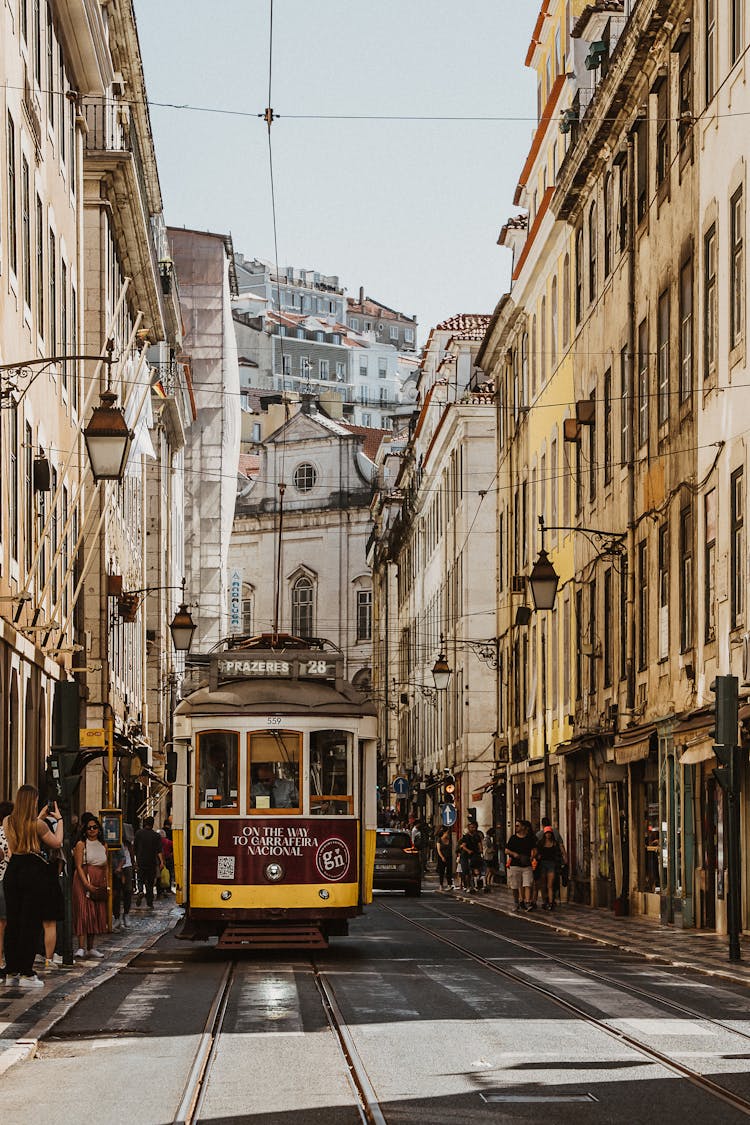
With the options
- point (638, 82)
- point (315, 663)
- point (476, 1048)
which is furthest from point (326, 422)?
point (476, 1048)

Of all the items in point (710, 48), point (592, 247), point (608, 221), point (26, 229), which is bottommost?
point (26, 229)

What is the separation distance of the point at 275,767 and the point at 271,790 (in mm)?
251

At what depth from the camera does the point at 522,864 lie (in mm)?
38031

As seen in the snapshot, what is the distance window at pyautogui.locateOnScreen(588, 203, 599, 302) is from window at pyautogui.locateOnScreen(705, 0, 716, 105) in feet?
37.2

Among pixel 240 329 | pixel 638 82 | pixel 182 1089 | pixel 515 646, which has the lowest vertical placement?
pixel 182 1089

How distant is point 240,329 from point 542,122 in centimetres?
10525

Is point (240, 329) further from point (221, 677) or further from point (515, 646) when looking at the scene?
point (221, 677)

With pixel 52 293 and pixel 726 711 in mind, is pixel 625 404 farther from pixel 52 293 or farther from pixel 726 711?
pixel 726 711

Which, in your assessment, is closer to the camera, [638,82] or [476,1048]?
[476,1048]

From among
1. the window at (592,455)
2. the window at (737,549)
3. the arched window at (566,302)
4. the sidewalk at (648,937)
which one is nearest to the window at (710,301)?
the window at (737,549)

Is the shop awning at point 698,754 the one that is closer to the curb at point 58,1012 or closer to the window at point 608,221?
the curb at point 58,1012

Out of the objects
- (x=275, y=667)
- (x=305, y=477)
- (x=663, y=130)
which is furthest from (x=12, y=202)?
(x=305, y=477)

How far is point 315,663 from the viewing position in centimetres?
2453

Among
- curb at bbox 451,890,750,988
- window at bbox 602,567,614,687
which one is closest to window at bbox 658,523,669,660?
curb at bbox 451,890,750,988
